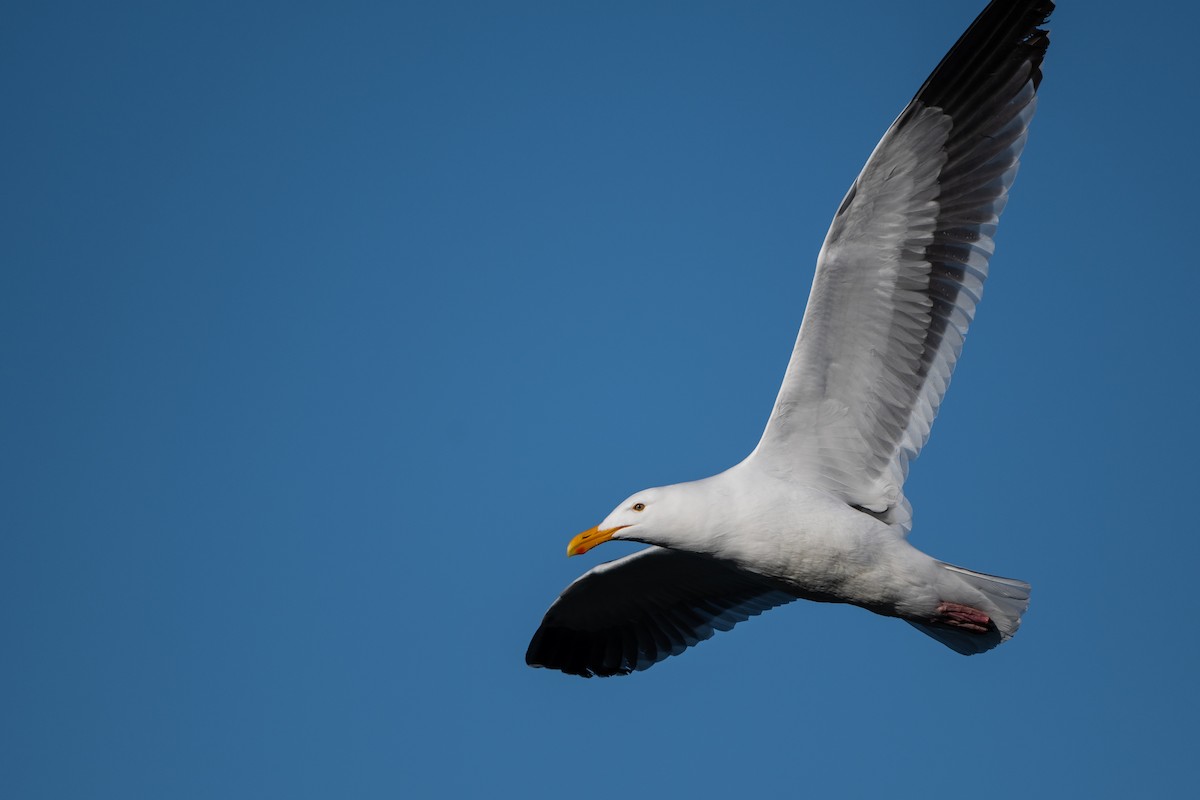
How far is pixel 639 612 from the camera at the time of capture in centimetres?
1170

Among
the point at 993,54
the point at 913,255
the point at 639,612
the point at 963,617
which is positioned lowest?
the point at 963,617

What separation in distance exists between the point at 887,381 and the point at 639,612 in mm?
3316

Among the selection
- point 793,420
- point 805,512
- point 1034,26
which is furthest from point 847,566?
point 1034,26

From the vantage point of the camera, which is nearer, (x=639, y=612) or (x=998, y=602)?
(x=998, y=602)

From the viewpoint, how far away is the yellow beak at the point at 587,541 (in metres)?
9.26

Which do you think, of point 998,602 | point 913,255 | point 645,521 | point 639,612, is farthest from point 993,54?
point 639,612

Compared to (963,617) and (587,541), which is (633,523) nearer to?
(587,541)

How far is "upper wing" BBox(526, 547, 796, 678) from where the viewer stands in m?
11.2

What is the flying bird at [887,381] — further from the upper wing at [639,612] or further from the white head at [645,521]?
the upper wing at [639,612]

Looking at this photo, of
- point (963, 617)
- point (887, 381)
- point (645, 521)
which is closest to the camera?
point (645, 521)

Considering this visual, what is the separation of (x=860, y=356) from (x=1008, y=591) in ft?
6.50

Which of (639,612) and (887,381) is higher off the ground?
(887,381)

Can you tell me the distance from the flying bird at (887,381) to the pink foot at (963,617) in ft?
0.03

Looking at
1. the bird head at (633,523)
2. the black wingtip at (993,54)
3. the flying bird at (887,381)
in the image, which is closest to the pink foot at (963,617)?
the flying bird at (887,381)
